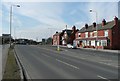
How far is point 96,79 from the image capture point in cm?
1452

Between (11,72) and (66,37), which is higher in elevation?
(66,37)

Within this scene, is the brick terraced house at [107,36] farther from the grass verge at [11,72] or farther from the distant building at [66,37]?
the grass verge at [11,72]

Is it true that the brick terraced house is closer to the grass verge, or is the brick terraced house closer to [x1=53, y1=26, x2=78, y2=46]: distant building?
[x1=53, y1=26, x2=78, y2=46]: distant building

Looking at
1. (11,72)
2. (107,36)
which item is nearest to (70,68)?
(11,72)

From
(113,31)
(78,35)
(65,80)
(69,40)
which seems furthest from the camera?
(69,40)

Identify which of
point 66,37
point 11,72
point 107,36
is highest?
point 66,37

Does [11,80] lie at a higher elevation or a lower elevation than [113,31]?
lower

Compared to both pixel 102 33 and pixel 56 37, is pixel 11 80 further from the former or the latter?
pixel 56 37

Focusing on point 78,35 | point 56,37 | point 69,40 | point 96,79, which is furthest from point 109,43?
point 56,37

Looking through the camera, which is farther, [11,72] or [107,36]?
[107,36]

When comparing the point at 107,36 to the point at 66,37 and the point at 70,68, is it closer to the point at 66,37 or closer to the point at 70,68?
the point at 66,37

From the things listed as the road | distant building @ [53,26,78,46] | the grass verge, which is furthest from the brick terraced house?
the grass verge

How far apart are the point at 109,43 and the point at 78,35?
1085 inches

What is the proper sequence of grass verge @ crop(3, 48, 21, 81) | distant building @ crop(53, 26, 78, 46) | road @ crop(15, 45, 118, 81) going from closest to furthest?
1. grass verge @ crop(3, 48, 21, 81)
2. road @ crop(15, 45, 118, 81)
3. distant building @ crop(53, 26, 78, 46)
